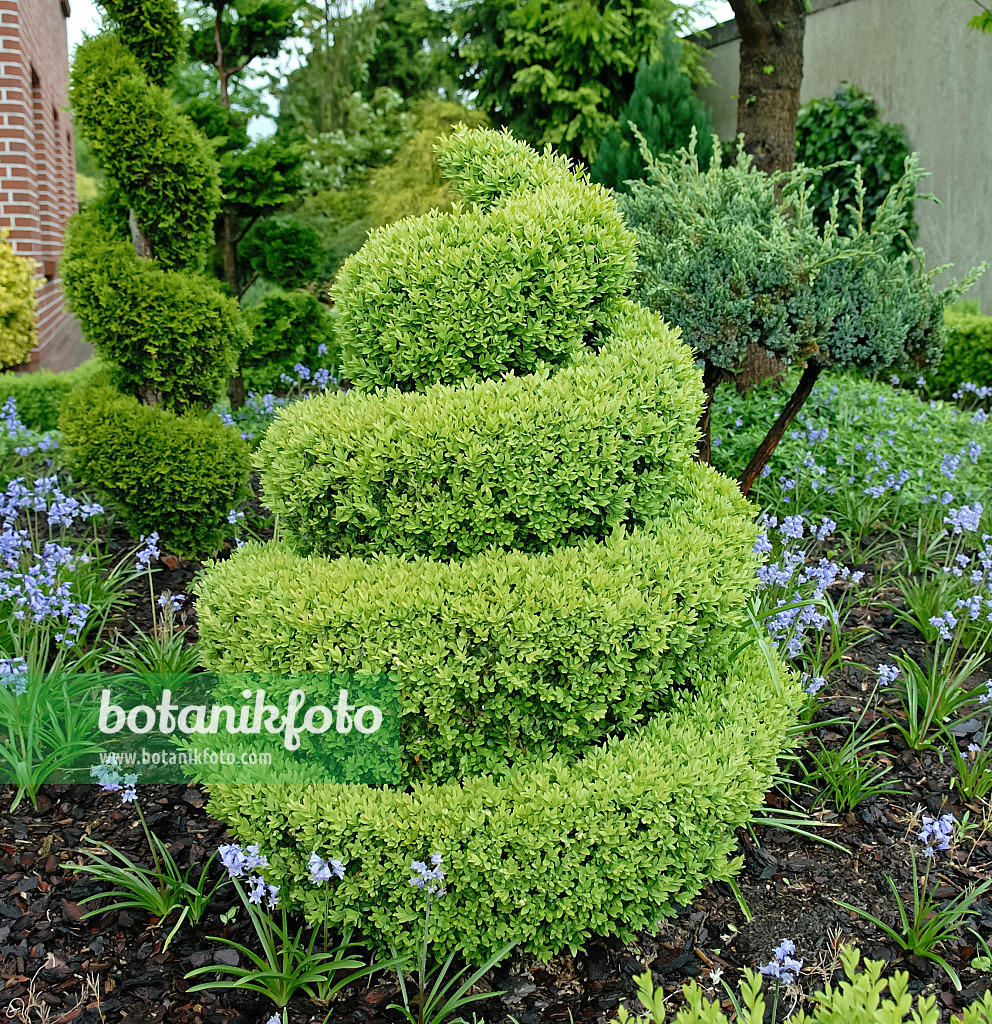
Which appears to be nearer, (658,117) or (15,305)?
(15,305)

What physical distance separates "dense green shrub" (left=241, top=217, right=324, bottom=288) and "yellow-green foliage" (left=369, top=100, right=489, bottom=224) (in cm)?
495

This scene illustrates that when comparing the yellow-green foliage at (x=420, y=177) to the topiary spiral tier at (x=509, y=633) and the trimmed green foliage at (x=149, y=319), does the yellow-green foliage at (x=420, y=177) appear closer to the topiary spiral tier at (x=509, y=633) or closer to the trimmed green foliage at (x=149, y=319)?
the trimmed green foliage at (x=149, y=319)

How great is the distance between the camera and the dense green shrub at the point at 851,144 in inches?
473

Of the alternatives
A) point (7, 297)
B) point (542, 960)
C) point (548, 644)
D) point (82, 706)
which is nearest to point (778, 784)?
point (542, 960)

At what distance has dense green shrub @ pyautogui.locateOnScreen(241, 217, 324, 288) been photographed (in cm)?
908

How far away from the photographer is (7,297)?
9.32m

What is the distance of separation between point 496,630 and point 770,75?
21.6 ft

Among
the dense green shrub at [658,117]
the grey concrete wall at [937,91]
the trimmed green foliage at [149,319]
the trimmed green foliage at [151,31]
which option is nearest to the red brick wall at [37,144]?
the trimmed green foliage at [149,319]

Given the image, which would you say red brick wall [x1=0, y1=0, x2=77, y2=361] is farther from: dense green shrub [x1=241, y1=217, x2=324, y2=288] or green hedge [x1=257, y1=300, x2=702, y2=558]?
green hedge [x1=257, y1=300, x2=702, y2=558]

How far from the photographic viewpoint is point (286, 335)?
904cm

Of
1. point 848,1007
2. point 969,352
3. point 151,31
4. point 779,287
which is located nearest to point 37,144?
point 151,31

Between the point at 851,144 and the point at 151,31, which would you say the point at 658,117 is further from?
the point at 151,31

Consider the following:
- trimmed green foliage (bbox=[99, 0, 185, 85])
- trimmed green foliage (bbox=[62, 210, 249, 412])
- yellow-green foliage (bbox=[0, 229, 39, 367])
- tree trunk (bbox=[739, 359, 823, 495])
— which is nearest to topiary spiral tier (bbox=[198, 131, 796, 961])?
tree trunk (bbox=[739, 359, 823, 495])

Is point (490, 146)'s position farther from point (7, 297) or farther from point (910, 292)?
point (7, 297)
